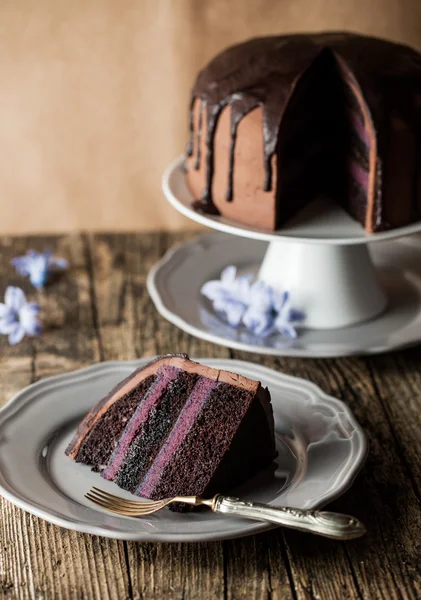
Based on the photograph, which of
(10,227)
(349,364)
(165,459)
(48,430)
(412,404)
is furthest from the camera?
(10,227)

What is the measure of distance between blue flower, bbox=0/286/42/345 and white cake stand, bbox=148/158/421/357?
0.26 m

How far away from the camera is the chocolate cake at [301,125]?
1.61m

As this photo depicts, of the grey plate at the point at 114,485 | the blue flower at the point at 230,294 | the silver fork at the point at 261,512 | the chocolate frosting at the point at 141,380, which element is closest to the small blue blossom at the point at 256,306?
the blue flower at the point at 230,294

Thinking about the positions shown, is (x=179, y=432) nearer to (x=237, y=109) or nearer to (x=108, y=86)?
(x=237, y=109)

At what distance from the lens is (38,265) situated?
6.70 ft

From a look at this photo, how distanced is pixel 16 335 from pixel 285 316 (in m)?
0.56

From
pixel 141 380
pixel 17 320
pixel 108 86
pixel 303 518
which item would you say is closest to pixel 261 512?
pixel 303 518

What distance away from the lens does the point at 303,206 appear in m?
1.83

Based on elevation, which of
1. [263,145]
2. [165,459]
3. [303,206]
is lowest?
[165,459]

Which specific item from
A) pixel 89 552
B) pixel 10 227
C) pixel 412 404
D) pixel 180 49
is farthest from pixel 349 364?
pixel 10 227

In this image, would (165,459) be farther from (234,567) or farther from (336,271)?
(336,271)

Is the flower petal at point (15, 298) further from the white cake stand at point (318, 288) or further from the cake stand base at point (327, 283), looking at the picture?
the cake stand base at point (327, 283)

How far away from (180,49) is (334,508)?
1538 mm

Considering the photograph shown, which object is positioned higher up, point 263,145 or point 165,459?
point 263,145
